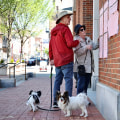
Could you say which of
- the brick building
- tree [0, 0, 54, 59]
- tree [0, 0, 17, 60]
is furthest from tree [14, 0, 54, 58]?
the brick building

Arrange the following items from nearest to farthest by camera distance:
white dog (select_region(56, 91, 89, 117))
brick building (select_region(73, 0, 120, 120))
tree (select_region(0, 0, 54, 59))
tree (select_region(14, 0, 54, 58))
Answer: brick building (select_region(73, 0, 120, 120)) < white dog (select_region(56, 91, 89, 117)) < tree (select_region(0, 0, 54, 59)) < tree (select_region(14, 0, 54, 58))

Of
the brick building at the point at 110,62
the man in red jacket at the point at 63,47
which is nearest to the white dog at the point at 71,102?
the brick building at the point at 110,62

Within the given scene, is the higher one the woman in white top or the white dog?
the woman in white top

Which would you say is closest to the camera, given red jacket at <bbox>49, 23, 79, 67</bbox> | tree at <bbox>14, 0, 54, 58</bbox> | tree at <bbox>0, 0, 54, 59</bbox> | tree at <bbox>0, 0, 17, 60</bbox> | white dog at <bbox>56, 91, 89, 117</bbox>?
white dog at <bbox>56, 91, 89, 117</bbox>

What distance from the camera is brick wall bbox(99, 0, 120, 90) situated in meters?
4.27

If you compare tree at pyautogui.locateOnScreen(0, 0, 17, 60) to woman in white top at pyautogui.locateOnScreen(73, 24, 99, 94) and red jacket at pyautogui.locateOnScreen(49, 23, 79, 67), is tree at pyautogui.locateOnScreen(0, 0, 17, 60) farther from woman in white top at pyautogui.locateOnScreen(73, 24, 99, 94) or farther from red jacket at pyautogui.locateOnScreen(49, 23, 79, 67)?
red jacket at pyautogui.locateOnScreen(49, 23, 79, 67)

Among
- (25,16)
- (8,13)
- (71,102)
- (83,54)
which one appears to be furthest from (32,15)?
(71,102)

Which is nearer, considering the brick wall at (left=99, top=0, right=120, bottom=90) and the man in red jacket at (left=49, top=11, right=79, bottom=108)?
the brick wall at (left=99, top=0, right=120, bottom=90)

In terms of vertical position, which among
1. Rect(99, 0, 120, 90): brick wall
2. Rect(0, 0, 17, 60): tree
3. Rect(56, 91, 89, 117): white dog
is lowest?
Rect(56, 91, 89, 117): white dog

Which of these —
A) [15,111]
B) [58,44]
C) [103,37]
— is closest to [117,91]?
[103,37]

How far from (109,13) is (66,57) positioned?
4.53 ft

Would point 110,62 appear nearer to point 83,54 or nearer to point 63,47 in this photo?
point 63,47

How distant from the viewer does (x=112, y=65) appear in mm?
4652

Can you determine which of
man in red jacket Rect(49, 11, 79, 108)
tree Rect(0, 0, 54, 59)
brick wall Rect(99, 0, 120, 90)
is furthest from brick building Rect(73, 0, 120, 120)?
tree Rect(0, 0, 54, 59)
